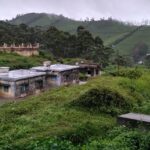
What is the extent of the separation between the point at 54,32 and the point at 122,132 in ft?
185

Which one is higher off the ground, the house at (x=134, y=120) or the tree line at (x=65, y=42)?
the tree line at (x=65, y=42)

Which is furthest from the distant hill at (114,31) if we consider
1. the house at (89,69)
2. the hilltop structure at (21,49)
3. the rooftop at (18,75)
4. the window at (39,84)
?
the rooftop at (18,75)

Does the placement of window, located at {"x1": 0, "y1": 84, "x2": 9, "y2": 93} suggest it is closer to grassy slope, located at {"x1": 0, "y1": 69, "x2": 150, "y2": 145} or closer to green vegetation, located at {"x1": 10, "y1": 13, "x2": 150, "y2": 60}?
grassy slope, located at {"x1": 0, "y1": 69, "x2": 150, "y2": 145}

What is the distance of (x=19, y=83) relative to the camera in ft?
111

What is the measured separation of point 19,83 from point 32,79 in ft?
7.70

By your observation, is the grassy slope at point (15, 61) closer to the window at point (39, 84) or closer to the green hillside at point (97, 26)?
the window at point (39, 84)

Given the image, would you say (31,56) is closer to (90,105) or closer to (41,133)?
(90,105)

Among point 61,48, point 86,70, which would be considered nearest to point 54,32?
point 61,48

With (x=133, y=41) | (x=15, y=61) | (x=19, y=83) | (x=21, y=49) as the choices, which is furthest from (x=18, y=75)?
(x=133, y=41)

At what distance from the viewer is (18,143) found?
16.6 meters

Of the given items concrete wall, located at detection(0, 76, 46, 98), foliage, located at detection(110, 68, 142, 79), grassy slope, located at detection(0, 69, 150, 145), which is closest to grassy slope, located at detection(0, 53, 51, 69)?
concrete wall, located at detection(0, 76, 46, 98)

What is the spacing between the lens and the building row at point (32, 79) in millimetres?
33469

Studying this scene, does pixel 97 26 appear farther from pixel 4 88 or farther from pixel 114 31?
pixel 4 88

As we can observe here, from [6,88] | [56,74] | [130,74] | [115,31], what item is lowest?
[6,88]
